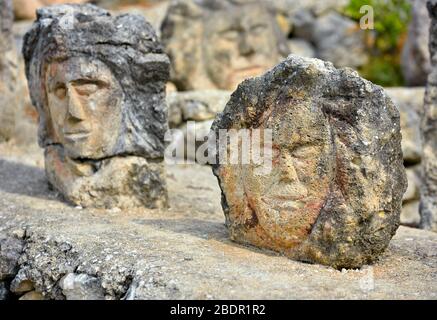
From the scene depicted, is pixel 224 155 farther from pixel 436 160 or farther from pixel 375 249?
pixel 436 160

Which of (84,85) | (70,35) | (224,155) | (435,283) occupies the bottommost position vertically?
(435,283)

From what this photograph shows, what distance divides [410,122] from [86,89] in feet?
15.5

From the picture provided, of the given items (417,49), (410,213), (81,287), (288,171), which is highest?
(417,49)

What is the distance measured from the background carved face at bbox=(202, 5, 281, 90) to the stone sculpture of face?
18.2ft

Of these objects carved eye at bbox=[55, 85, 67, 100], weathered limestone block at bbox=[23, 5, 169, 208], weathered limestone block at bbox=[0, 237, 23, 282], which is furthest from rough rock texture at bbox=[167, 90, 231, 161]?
weathered limestone block at bbox=[0, 237, 23, 282]

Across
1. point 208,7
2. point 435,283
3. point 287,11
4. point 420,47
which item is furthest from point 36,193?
point 287,11

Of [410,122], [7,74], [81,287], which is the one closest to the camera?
[81,287]

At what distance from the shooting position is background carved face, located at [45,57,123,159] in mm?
5883

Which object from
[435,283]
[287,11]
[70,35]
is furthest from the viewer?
[287,11]

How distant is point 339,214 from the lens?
14.0 ft

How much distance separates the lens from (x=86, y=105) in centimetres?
593

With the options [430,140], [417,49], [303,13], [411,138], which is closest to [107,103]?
[430,140]

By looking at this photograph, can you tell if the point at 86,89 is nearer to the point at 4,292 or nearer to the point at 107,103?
the point at 107,103

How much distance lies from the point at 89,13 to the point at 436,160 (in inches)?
125
